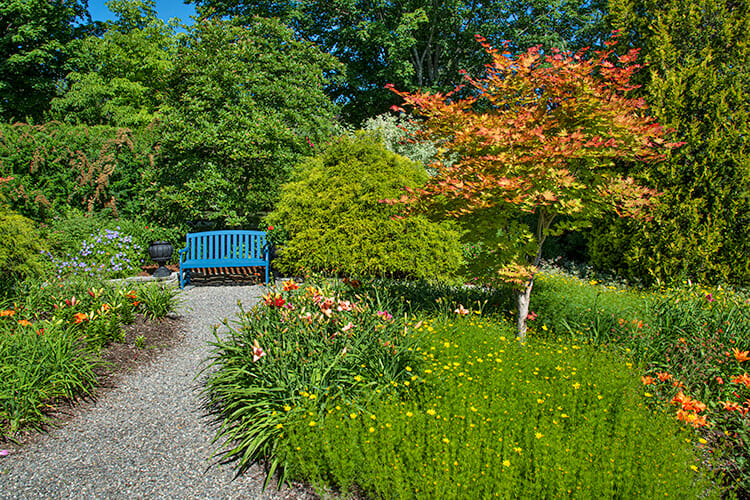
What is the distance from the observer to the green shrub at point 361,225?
7.08m

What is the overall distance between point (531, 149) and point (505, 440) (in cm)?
263

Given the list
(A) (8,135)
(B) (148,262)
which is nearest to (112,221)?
(B) (148,262)

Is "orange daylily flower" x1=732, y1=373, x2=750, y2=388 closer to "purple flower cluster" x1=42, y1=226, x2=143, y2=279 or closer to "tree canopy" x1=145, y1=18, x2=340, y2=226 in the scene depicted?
"purple flower cluster" x1=42, y1=226, x2=143, y2=279

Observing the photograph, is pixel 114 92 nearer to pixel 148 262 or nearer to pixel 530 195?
pixel 148 262

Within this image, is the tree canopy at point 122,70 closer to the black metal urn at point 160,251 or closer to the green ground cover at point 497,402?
the black metal urn at point 160,251

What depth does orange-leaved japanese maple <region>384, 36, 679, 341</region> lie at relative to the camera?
12.3 feet

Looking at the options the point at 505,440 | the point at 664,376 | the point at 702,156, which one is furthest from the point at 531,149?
the point at 702,156

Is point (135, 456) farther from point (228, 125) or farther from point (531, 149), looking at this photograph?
point (228, 125)

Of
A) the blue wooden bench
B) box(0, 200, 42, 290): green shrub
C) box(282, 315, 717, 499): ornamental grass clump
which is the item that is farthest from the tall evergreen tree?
box(0, 200, 42, 290): green shrub

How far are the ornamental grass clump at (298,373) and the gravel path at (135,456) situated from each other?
0.51 feet

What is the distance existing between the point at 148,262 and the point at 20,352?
545 centimetres

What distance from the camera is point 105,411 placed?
3.68 m

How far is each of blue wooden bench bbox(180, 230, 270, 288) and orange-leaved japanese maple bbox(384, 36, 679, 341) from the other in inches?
171

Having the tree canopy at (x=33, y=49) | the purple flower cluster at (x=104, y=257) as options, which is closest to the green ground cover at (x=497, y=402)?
the purple flower cluster at (x=104, y=257)
